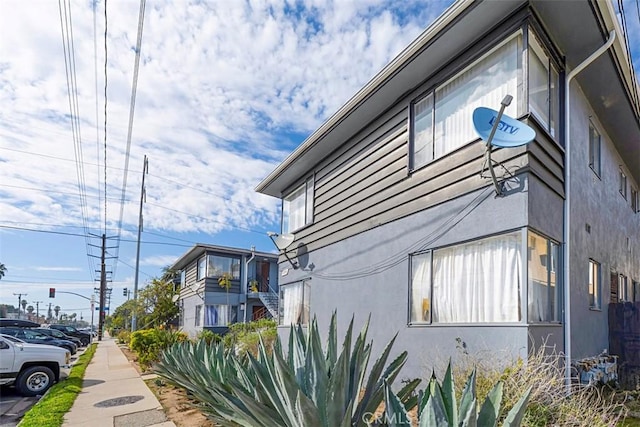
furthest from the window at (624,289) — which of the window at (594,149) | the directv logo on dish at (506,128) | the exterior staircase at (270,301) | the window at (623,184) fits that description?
the exterior staircase at (270,301)

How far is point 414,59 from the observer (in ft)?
24.9

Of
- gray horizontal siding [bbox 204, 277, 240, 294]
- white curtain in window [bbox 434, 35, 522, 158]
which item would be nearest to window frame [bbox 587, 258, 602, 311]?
white curtain in window [bbox 434, 35, 522, 158]

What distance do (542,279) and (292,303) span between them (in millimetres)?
8306

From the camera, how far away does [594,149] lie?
31.0ft

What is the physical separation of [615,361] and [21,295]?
82.6 metres

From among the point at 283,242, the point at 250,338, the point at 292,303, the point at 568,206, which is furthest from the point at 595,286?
the point at 250,338

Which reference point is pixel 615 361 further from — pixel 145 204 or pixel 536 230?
pixel 145 204

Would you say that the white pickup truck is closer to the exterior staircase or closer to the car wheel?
the car wheel

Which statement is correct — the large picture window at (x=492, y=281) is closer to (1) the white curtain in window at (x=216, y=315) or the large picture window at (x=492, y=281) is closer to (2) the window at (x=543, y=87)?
(2) the window at (x=543, y=87)

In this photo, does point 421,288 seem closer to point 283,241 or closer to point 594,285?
point 594,285

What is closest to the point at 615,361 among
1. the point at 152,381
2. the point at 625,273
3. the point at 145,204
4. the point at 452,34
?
the point at 625,273

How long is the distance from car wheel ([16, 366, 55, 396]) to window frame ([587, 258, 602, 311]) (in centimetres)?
1176

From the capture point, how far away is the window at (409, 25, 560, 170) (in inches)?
255

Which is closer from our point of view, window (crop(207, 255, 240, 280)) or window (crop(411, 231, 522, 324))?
window (crop(411, 231, 522, 324))
